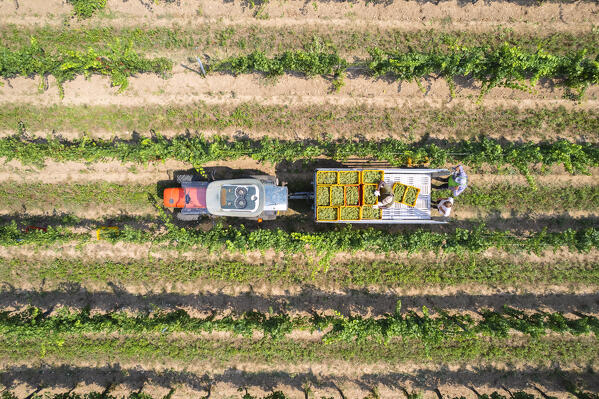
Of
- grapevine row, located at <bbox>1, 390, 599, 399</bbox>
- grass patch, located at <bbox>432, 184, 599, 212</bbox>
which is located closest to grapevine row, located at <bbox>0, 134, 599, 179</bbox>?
grass patch, located at <bbox>432, 184, 599, 212</bbox>

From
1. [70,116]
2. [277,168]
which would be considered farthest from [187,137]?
[70,116]

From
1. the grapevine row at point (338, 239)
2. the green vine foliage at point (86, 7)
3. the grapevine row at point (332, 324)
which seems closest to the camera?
the grapevine row at point (332, 324)

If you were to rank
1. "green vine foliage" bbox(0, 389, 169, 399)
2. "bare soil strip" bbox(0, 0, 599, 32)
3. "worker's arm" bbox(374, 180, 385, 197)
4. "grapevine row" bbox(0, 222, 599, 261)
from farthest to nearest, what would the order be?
"bare soil strip" bbox(0, 0, 599, 32) < "green vine foliage" bbox(0, 389, 169, 399) < "grapevine row" bbox(0, 222, 599, 261) < "worker's arm" bbox(374, 180, 385, 197)

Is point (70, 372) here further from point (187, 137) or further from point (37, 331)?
point (187, 137)

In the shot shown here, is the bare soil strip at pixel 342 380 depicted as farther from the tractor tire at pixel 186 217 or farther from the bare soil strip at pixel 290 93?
the bare soil strip at pixel 290 93

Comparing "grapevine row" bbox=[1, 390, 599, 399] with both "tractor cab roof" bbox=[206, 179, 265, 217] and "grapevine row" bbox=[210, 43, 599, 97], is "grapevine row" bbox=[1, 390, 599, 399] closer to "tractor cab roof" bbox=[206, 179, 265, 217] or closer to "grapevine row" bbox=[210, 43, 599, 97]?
"tractor cab roof" bbox=[206, 179, 265, 217]

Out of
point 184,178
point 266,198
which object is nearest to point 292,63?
point 266,198

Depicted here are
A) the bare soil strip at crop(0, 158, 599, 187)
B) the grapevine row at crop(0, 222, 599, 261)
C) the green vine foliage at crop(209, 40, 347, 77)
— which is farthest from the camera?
the bare soil strip at crop(0, 158, 599, 187)

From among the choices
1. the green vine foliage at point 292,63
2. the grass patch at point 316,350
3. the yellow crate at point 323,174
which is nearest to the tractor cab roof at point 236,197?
the yellow crate at point 323,174
